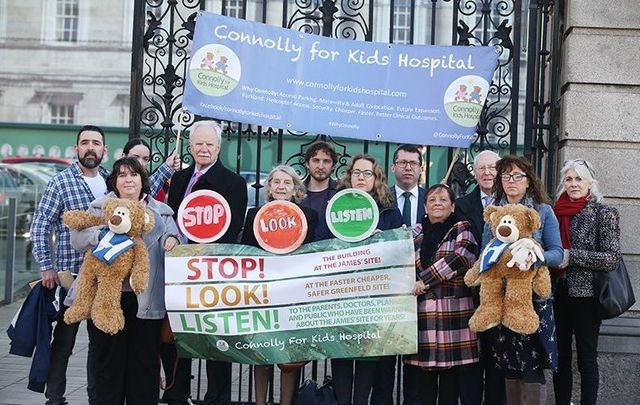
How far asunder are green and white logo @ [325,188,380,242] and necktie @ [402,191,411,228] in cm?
73

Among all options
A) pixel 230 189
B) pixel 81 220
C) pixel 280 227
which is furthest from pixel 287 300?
pixel 81 220

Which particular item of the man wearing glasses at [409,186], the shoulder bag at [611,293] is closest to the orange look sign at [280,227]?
the man wearing glasses at [409,186]

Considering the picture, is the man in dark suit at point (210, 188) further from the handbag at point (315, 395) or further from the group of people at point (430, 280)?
the handbag at point (315, 395)

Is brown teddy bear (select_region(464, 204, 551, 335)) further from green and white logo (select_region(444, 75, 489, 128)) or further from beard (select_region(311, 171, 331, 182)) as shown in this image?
green and white logo (select_region(444, 75, 489, 128))

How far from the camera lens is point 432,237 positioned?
7.96 meters

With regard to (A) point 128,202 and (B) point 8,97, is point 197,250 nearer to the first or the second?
(A) point 128,202

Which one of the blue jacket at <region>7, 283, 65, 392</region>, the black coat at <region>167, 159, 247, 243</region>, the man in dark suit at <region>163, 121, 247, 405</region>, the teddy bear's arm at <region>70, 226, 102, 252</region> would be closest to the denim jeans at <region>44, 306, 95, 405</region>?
the blue jacket at <region>7, 283, 65, 392</region>

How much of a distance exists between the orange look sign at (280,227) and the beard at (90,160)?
55.1 inches

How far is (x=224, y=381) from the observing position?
8.53m

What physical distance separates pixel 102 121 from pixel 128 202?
3487 centimetres

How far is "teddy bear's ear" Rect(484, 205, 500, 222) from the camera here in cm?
755

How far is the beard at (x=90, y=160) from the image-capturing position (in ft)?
28.1

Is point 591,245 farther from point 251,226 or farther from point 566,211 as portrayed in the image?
point 251,226

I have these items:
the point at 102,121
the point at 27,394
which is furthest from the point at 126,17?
the point at 27,394
